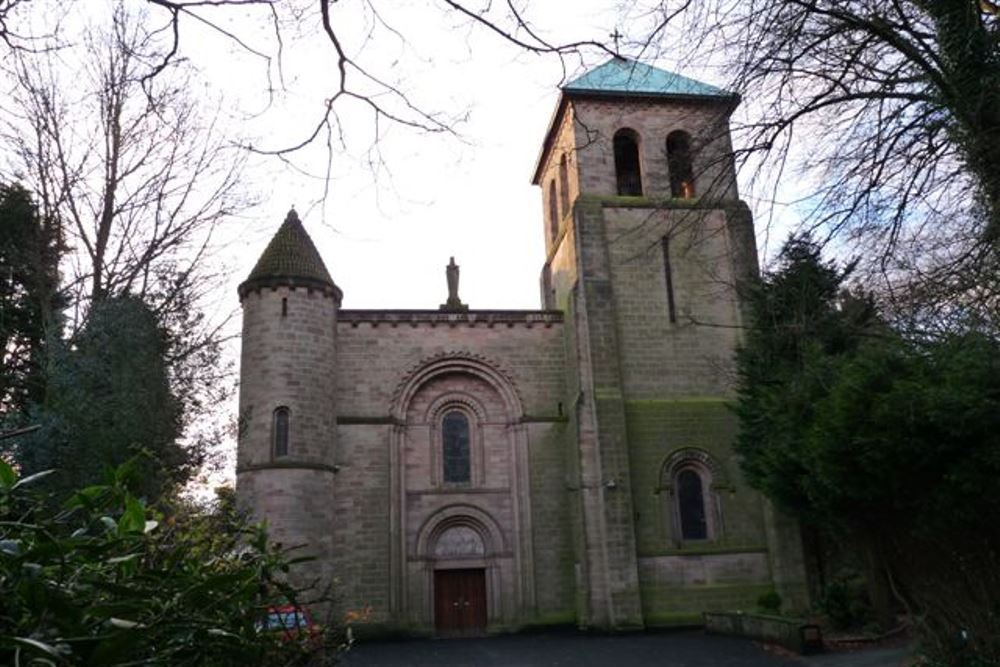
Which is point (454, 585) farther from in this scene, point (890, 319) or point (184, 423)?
point (890, 319)

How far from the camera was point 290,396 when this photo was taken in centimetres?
2058

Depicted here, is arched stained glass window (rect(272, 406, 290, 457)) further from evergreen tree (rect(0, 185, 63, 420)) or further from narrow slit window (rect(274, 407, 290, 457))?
evergreen tree (rect(0, 185, 63, 420))

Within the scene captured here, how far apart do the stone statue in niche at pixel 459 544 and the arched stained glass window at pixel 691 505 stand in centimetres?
531

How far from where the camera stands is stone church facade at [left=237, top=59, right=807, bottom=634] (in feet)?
65.1

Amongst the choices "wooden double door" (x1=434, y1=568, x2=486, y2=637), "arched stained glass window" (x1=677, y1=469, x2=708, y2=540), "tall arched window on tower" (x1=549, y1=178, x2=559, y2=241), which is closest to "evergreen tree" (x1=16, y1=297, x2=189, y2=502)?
"wooden double door" (x1=434, y1=568, x2=486, y2=637)

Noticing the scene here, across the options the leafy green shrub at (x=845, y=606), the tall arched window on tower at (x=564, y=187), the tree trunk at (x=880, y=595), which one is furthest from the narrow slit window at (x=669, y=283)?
the tree trunk at (x=880, y=595)

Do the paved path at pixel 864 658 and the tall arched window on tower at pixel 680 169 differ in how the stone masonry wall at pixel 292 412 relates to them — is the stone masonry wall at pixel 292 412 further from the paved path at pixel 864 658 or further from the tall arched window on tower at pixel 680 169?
the tall arched window on tower at pixel 680 169

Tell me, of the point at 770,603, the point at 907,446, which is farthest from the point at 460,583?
the point at 907,446

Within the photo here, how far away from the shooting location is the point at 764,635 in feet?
53.0

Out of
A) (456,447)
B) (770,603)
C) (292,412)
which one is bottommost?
(770,603)

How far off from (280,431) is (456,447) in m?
4.81

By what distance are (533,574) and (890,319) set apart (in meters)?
13.9

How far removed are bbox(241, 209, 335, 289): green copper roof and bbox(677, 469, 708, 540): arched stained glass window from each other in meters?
10.8

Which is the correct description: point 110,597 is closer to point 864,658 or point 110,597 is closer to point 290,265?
point 864,658
